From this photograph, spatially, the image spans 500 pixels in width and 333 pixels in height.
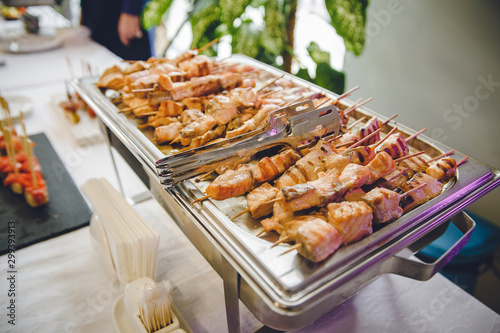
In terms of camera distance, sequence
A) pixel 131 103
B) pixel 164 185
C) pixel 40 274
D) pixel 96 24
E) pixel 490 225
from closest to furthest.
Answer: pixel 164 185 → pixel 40 274 → pixel 131 103 → pixel 490 225 → pixel 96 24

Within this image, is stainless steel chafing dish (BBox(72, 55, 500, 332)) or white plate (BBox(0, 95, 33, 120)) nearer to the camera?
stainless steel chafing dish (BBox(72, 55, 500, 332))

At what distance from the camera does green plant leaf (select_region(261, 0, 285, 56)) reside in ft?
10.2

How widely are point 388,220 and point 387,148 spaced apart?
17.5 inches

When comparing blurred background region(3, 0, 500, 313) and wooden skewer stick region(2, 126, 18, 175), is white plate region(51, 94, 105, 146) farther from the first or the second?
blurred background region(3, 0, 500, 313)

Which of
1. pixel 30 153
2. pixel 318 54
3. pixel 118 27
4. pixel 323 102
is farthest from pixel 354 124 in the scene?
pixel 118 27

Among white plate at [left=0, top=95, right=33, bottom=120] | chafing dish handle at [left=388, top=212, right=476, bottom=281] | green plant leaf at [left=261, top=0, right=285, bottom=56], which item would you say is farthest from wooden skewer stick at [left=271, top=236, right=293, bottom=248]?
white plate at [left=0, top=95, right=33, bottom=120]

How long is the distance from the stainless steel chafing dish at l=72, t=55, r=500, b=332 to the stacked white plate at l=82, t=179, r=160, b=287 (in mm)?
177

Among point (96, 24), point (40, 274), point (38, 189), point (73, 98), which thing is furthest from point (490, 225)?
point (96, 24)

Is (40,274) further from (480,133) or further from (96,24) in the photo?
(96,24)

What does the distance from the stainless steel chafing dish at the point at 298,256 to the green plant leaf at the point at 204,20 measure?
6.94 ft

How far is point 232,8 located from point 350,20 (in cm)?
106

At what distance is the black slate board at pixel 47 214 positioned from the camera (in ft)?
6.35

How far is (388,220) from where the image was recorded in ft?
3.92

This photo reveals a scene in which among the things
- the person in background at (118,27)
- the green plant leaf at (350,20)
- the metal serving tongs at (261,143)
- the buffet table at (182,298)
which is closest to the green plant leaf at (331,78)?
the green plant leaf at (350,20)
